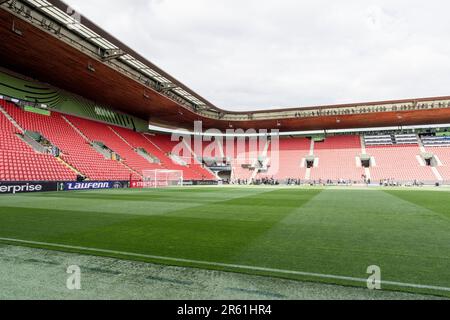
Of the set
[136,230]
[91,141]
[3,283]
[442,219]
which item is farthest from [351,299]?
[91,141]

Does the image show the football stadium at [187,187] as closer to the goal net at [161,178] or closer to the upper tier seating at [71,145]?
the upper tier seating at [71,145]

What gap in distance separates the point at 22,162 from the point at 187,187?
52.9ft

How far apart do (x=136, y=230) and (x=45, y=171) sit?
21.4 meters

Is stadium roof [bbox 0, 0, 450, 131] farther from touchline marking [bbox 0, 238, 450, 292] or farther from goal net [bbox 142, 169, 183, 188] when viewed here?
touchline marking [bbox 0, 238, 450, 292]

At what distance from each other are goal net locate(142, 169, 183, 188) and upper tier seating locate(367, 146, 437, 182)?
2927 cm

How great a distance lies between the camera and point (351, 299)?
3459mm

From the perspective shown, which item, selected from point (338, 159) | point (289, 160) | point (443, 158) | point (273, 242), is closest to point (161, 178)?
point (289, 160)

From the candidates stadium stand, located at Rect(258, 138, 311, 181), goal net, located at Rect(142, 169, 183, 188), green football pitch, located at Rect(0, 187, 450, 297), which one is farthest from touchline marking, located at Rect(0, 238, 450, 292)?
stadium stand, located at Rect(258, 138, 311, 181)

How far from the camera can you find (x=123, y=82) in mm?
29125

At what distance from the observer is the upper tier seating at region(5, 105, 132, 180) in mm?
28922

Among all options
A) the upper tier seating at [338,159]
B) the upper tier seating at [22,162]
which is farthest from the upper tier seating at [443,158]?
the upper tier seating at [22,162]

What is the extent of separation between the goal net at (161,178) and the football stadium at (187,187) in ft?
0.97

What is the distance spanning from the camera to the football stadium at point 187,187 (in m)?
4.25
